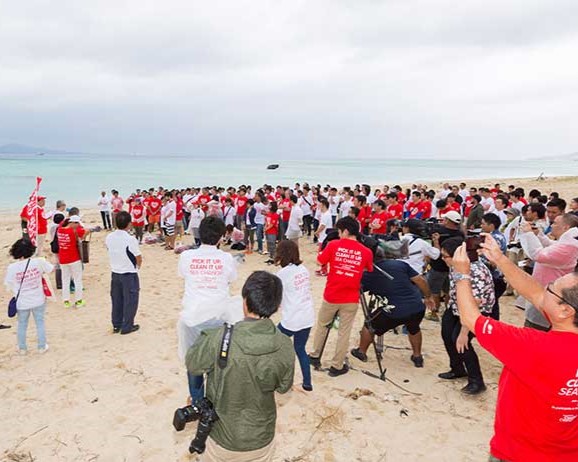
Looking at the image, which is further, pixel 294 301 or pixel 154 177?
pixel 154 177

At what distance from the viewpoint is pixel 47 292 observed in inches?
217

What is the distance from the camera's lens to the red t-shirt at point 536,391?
1797 mm

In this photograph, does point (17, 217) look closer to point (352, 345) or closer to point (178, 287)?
point (178, 287)

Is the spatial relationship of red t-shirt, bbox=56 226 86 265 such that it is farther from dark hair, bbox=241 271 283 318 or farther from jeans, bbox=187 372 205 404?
dark hair, bbox=241 271 283 318

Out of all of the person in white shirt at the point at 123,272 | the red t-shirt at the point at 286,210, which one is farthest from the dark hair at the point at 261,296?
the red t-shirt at the point at 286,210

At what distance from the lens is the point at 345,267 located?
468cm

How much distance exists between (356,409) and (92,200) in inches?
1297

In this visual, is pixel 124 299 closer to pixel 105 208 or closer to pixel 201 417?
pixel 201 417

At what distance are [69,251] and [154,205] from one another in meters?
6.71

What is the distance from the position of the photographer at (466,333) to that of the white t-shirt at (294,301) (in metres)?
1.51

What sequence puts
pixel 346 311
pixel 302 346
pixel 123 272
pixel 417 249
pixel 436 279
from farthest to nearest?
pixel 436 279
pixel 123 272
pixel 417 249
pixel 346 311
pixel 302 346

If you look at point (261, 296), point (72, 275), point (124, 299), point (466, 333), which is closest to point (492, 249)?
point (261, 296)

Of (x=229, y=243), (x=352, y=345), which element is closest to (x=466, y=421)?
(x=352, y=345)

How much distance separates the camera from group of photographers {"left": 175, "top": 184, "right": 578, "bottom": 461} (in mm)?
2057
